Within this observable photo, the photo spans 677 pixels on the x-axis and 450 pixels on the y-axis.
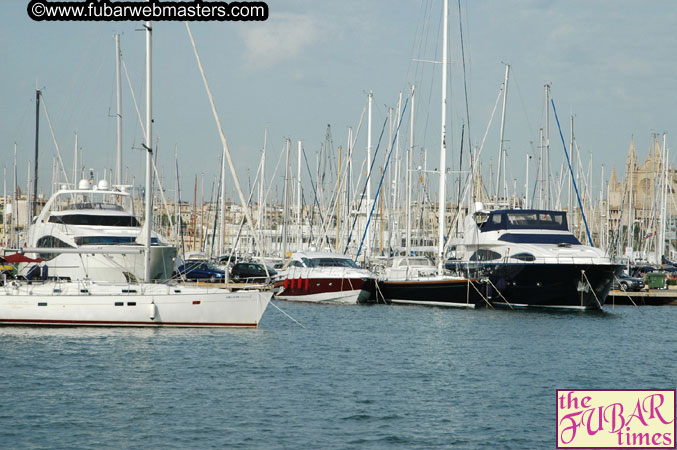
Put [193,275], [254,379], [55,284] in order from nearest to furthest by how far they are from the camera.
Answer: [254,379] < [55,284] < [193,275]

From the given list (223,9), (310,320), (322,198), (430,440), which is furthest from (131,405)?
(322,198)

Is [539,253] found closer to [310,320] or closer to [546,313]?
Answer: [546,313]

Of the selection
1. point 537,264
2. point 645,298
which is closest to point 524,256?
point 537,264

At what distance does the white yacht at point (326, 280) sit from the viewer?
43.5 meters

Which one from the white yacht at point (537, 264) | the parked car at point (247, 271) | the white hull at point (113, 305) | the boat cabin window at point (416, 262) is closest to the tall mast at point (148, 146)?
the white hull at point (113, 305)

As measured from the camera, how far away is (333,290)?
144 ft

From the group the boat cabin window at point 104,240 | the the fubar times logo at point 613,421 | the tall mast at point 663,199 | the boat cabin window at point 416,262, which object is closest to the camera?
Result: the the fubar times logo at point 613,421

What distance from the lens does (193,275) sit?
5409cm

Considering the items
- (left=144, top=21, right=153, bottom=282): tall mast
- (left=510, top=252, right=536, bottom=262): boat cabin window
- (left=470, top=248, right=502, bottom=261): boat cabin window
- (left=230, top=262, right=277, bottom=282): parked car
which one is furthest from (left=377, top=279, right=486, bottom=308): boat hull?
(left=144, top=21, right=153, bottom=282): tall mast

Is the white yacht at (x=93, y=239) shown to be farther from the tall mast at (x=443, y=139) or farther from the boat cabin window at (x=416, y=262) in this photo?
the boat cabin window at (x=416, y=262)

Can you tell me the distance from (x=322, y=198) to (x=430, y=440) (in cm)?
4660

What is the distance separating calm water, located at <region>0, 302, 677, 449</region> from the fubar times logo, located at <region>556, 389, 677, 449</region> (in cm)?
67

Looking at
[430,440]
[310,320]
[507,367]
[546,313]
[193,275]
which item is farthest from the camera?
[193,275]

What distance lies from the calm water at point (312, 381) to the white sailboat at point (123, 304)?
1.53 feet
